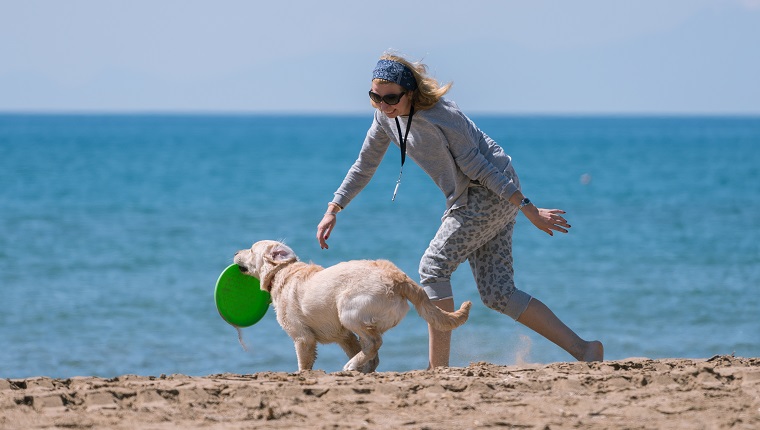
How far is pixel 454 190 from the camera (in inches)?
229

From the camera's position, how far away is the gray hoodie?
5621 mm

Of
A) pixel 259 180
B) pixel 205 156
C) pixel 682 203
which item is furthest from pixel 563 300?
pixel 205 156

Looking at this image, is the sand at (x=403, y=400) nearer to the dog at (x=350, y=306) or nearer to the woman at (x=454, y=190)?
the dog at (x=350, y=306)

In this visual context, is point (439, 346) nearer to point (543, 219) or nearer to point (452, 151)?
point (543, 219)

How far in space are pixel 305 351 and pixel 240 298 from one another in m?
1.04

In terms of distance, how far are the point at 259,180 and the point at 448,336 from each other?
34390 mm

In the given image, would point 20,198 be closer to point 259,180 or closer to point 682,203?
point 259,180

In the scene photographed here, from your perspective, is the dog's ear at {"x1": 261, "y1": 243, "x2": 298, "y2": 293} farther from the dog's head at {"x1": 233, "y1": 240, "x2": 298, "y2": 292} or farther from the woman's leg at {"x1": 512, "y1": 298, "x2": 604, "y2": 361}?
the woman's leg at {"x1": 512, "y1": 298, "x2": 604, "y2": 361}

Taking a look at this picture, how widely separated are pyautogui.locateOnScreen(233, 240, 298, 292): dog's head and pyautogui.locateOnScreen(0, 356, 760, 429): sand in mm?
1022

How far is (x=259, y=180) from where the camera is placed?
39.9m

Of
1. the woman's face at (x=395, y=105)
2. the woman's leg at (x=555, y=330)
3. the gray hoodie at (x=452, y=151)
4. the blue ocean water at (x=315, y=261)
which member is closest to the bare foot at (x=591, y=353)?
the woman's leg at (x=555, y=330)

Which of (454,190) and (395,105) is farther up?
(395,105)

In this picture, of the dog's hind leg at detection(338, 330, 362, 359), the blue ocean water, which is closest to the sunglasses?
the dog's hind leg at detection(338, 330, 362, 359)

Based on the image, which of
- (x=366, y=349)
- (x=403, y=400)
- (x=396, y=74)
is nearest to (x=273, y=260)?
(x=366, y=349)
